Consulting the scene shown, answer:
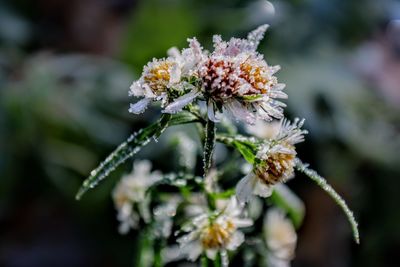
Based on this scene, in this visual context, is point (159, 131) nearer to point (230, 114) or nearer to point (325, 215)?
point (230, 114)

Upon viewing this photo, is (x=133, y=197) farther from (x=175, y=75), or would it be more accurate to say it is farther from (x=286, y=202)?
(x=175, y=75)

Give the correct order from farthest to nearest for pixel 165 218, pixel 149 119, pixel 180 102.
→ 1. pixel 149 119
2. pixel 165 218
3. pixel 180 102

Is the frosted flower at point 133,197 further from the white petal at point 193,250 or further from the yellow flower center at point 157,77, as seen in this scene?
the yellow flower center at point 157,77

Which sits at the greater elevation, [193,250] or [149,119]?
[149,119]

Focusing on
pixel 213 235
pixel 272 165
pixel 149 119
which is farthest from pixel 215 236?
pixel 149 119

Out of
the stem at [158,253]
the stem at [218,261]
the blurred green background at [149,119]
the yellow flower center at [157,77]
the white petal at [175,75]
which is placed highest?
the blurred green background at [149,119]

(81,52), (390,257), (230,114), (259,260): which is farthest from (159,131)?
(81,52)

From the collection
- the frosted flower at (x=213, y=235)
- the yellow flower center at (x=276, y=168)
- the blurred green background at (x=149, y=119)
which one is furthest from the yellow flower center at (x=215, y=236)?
the blurred green background at (x=149, y=119)
